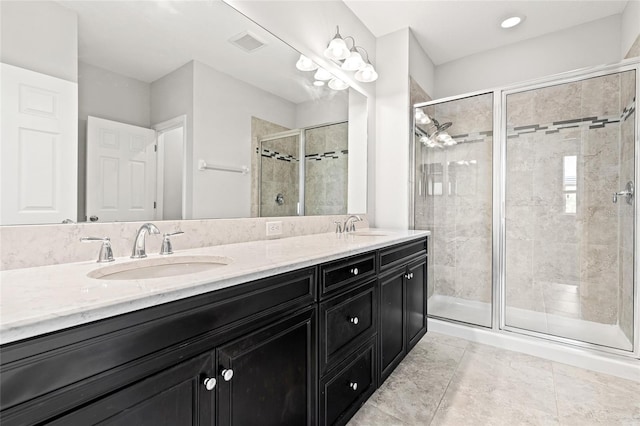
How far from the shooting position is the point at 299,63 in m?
2.03

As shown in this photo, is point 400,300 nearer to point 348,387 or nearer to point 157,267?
point 348,387

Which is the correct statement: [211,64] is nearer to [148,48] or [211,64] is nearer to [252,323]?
[148,48]

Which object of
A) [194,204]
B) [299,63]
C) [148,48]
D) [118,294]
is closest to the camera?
[118,294]

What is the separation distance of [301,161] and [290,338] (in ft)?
4.32

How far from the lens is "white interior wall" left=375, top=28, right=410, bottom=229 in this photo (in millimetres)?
2727

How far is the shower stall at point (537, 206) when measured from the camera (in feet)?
7.38

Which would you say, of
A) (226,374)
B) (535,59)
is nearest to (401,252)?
(226,374)

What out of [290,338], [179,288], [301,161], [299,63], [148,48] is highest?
[299,63]

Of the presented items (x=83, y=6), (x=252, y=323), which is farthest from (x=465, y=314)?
(x=83, y=6)

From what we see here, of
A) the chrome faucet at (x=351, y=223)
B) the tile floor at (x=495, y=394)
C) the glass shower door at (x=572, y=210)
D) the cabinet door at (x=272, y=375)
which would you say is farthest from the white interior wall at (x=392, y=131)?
the cabinet door at (x=272, y=375)

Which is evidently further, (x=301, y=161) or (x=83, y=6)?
(x=301, y=161)

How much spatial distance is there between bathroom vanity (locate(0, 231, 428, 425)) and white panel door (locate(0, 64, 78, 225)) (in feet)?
0.67

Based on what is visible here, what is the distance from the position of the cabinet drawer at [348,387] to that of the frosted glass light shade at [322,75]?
1797 mm

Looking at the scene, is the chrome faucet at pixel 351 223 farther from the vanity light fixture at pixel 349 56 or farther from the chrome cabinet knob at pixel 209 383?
the chrome cabinet knob at pixel 209 383
